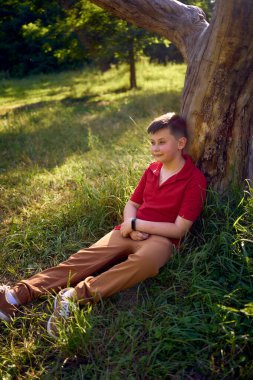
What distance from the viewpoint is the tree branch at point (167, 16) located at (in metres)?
3.24

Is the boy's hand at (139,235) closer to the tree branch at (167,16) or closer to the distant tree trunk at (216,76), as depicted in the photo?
the distant tree trunk at (216,76)

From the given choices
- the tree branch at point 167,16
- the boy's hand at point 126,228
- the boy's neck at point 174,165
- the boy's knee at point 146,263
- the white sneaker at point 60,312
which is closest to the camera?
the white sneaker at point 60,312

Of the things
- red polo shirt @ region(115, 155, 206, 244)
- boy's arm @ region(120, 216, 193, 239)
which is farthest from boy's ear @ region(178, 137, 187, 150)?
boy's arm @ region(120, 216, 193, 239)

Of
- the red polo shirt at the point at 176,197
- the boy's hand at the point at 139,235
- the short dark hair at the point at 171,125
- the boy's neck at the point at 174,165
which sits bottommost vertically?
the boy's hand at the point at 139,235

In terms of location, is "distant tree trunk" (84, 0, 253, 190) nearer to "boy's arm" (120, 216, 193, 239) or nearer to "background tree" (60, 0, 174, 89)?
"boy's arm" (120, 216, 193, 239)

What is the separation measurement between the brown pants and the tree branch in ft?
5.17

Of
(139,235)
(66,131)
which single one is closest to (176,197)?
(139,235)

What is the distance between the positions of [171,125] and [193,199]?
58 cm

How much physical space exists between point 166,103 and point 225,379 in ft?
22.0

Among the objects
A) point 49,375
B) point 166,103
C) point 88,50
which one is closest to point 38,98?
point 88,50

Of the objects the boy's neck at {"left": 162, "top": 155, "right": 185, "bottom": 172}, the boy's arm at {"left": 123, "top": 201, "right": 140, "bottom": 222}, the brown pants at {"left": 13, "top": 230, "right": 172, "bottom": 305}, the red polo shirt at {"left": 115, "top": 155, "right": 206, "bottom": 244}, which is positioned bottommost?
the brown pants at {"left": 13, "top": 230, "right": 172, "bottom": 305}

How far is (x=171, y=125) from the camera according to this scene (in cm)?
291

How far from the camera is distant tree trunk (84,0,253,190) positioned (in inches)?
109

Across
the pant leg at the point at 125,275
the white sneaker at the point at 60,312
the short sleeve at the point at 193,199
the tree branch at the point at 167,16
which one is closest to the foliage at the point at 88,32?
the tree branch at the point at 167,16
